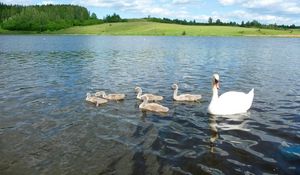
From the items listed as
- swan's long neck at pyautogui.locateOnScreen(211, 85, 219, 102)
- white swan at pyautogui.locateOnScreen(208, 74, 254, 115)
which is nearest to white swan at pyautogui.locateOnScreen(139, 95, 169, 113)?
white swan at pyautogui.locateOnScreen(208, 74, 254, 115)

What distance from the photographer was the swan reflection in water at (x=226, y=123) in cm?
1588

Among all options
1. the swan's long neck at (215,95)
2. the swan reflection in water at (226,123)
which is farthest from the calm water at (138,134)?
the swan's long neck at (215,95)

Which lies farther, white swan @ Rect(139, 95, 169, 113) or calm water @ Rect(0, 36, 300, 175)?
white swan @ Rect(139, 95, 169, 113)

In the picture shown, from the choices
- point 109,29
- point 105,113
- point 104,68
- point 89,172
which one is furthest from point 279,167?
point 109,29

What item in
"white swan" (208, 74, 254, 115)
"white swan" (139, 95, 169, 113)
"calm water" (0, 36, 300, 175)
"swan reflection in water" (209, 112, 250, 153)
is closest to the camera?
"calm water" (0, 36, 300, 175)

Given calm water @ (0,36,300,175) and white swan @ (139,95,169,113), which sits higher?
white swan @ (139,95,169,113)

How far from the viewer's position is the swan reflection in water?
52.1 feet

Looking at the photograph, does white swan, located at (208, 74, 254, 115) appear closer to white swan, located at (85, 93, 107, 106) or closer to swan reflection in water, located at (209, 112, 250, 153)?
swan reflection in water, located at (209, 112, 250, 153)

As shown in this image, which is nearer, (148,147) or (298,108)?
(148,147)

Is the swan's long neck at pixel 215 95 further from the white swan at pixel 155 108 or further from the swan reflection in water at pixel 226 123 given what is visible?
the white swan at pixel 155 108

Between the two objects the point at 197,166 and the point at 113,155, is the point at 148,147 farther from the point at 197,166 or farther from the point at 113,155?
the point at 197,166

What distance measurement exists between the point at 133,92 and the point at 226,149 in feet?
37.0

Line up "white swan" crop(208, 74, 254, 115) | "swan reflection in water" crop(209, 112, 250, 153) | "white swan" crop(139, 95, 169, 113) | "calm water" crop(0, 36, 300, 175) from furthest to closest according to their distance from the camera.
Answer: "white swan" crop(139, 95, 169, 113) < "white swan" crop(208, 74, 254, 115) < "swan reflection in water" crop(209, 112, 250, 153) < "calm water" crop(0, 36, 300, 175)

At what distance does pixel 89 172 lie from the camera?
12.0m
